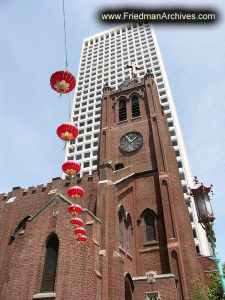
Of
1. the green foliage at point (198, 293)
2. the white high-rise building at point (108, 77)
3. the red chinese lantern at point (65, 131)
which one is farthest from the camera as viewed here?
the white high-rise building at point (108, 77)

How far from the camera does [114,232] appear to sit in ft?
54.2

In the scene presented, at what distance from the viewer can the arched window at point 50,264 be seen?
46.4 feet

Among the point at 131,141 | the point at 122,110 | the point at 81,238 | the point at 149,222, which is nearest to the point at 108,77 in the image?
the point at 122,110

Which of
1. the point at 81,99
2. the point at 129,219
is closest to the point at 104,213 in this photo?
the point at 129,219

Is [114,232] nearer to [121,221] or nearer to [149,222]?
[121,221]

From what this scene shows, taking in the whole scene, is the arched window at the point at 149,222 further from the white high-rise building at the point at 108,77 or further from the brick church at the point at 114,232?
the white high-rise building at the point at 108,77

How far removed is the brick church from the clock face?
0.11 m

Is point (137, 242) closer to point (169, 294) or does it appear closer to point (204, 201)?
point (169, 294)

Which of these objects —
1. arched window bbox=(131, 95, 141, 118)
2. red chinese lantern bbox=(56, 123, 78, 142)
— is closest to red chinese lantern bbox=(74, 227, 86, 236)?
red chinese lantern bbox=(56, 123, 78, 142)

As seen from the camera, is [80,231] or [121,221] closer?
[80,231]

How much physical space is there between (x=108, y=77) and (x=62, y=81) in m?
69.3

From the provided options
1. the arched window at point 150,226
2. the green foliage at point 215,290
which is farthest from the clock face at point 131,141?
the green foliage at point 215,290

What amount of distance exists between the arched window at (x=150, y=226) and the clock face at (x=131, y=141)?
7317 mm

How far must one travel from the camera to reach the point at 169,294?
647 inches
